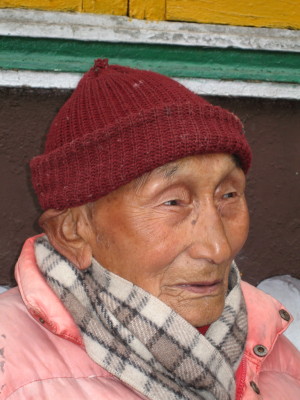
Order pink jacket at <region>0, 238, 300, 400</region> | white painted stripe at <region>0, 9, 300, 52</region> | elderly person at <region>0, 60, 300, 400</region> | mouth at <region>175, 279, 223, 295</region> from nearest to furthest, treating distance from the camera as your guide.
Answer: pink jacket at <region>0, 238, 300, 400</region> → elderly person at <region>0, 60, 300, 400</region> → mouth at <region>175, 279, 223, 295</region> → white painted stripe at <region>0, 9, 300, 52</region>

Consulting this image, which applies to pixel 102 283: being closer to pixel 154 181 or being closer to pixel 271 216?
pixel 154 181

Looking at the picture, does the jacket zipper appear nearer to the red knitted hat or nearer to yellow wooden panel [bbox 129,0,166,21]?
the red knitted hat

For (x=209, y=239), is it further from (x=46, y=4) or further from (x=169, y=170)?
(x=46, y=4)

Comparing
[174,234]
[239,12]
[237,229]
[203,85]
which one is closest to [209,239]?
[174,234]

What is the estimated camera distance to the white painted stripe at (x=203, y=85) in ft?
9.83

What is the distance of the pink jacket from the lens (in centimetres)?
178

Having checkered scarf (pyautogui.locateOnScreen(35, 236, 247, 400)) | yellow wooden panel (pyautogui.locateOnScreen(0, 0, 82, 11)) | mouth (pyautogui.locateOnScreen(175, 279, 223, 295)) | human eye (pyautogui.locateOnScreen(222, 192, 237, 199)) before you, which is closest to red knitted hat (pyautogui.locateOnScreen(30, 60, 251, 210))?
human eye (pyautogui.locateOnScreen(222, 192, 237, 199))

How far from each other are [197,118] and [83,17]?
4.59 ft

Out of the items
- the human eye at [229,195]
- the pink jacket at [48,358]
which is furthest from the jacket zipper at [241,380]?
the human eye at [229,195]

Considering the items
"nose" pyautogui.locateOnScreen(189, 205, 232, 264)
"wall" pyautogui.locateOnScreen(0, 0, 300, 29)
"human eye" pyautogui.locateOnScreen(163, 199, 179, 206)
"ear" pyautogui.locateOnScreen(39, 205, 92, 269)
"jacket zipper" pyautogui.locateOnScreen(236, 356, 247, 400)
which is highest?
"wall" pyautogui.locateOnScreen(0, 0, 300, 29)

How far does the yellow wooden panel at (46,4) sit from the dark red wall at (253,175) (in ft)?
1.36

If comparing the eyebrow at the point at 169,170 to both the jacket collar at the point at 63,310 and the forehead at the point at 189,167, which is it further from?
the jacket collar at the point at 63,310

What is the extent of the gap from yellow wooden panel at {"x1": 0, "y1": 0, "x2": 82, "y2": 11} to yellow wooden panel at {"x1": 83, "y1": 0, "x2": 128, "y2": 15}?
0.05m

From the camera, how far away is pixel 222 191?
2.08m
